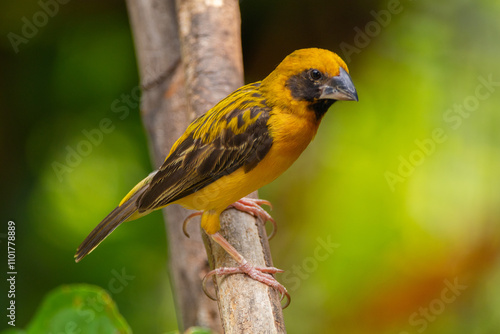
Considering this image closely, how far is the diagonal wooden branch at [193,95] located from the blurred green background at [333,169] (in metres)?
0.84

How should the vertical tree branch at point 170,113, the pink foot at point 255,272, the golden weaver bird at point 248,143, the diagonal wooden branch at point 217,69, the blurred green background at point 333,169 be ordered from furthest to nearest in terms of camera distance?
the blurred green background at point 333,169 → the vertical tree branch at point 170,113 → the diagonal wooden branch at point 217,69 → the golden weaver bird at point 248,143 → the pink foot at point 255,272

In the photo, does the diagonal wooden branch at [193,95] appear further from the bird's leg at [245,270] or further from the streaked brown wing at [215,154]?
the streaked brown wing at [215,154]

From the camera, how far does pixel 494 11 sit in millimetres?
3619

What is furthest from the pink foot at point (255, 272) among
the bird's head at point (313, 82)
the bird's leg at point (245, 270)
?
the bird's head at point (313, 82)

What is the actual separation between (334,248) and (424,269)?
56cm

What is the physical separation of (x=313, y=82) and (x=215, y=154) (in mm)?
466

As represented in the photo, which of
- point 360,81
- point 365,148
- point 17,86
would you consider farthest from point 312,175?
point 17,86

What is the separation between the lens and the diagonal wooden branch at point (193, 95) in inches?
90.4

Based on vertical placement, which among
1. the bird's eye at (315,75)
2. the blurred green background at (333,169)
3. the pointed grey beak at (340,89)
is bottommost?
the blurred green background at (333,169)

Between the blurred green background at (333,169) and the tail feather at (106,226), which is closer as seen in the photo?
the tail feather at (106,226)

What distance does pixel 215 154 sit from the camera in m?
2.33

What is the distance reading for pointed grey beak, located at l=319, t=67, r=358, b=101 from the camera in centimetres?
217

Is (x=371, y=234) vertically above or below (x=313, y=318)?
above

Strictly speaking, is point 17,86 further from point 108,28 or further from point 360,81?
point 360,81
